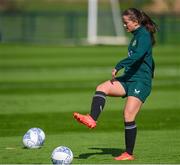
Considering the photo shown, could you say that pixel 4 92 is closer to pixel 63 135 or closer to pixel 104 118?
pixel 104 118

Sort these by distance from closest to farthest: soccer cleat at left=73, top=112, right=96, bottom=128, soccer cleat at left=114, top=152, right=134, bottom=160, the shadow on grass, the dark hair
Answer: soccer cleat at left=73, top=112, right=96, bottom=128 < soccer cleat at left=114, top=152, right=134, bottom=160 < the dark hair < the shadow on grass

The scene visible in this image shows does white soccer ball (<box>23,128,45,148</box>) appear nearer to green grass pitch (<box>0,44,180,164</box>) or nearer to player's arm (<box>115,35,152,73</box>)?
green grass pitch (<box>0,44,180,164</box>)

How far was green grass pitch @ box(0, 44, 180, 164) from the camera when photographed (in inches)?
501

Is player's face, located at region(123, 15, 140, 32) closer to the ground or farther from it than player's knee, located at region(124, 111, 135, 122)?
farther from it

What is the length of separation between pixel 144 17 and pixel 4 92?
11.6 m

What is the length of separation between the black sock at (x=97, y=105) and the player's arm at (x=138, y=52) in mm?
437

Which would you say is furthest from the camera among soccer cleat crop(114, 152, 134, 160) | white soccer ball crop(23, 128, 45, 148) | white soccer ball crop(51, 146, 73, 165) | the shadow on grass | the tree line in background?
the tree line in background

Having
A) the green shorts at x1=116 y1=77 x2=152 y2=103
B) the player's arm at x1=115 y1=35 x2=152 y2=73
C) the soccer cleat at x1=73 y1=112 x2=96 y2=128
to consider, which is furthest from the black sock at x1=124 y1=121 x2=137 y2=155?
the player's arm at x1=115 y1=35 x2=152 y2=73

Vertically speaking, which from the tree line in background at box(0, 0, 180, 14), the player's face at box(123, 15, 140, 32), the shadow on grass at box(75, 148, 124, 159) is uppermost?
the player's face at box(123, 15, 140, 32)

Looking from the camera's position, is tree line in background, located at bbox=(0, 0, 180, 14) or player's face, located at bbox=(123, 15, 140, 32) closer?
player's face, located at bbox=(123, 15, 140, 32)

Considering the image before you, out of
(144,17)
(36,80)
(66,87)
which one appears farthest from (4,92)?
(144,17)

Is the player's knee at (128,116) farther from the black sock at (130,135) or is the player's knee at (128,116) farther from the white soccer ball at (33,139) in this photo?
the white soccer ball at (33,139)

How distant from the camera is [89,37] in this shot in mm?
54781

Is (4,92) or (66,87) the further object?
(66,87)
